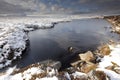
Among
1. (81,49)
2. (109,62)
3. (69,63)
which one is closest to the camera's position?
(109,62)

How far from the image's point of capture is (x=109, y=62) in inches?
1417

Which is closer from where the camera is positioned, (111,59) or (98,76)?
(98,76)

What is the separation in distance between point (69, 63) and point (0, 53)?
1666 centimetres

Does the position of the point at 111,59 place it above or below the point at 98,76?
below

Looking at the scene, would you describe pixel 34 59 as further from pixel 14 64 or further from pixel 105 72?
pixel 105 72

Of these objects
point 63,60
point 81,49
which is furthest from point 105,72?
point 81,49

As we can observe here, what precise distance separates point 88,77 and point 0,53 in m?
26.4

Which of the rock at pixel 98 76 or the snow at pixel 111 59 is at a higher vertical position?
the rock at pixel 98 76

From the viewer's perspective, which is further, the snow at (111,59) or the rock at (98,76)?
the snow at (111,59)

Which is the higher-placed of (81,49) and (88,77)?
(88,77)

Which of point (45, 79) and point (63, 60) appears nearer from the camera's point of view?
point (45, 79)

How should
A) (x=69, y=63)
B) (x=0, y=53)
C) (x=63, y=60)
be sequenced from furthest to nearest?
1. (x=0, y=53)
2. (x=63, y=60)
3. (x=69, y=63)

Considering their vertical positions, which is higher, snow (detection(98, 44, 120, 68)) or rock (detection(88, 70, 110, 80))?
rock (detection(88, 70, 110, 80))

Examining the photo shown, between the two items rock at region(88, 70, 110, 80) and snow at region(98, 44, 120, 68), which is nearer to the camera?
rock at region(88, 70, 110, 80)
